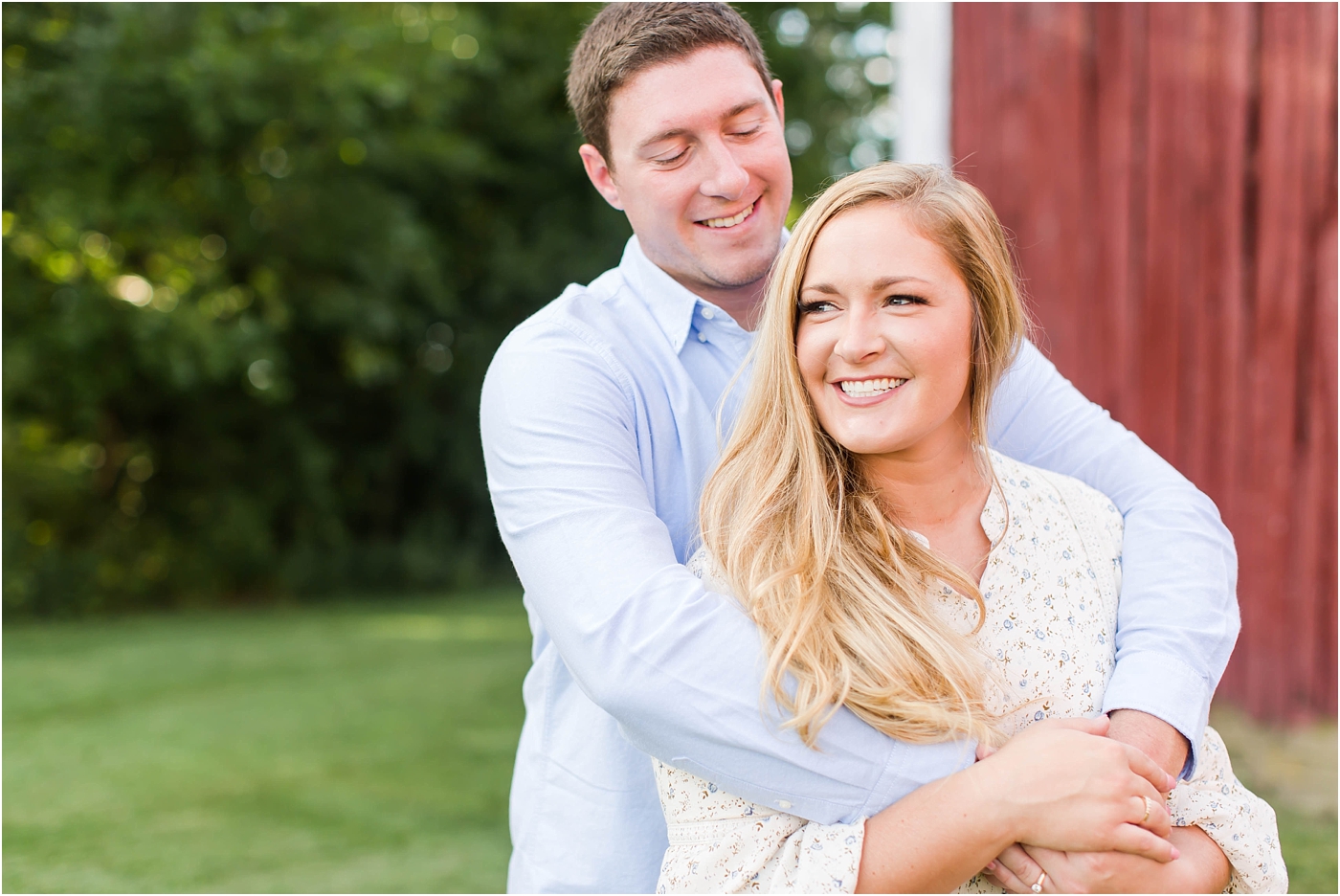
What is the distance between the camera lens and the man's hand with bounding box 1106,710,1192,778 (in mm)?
1619

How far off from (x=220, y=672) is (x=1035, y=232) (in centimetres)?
601

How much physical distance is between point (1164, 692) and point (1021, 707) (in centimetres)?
20

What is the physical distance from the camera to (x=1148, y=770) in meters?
1.54

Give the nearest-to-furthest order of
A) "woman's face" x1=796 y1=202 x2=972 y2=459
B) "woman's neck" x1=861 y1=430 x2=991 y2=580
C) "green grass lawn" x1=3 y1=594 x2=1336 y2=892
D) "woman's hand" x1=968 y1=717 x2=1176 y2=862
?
"woman's hand" x1=968 y1=717 x2=1176 y2=862
"woman's face" x1=796 y1=202 x2=972 y2=459
"woman's neck" x1=861 y1=430 x2=991 y2=580
"green grass lawn" x1=3 y1=594 x2=1336 y2=892

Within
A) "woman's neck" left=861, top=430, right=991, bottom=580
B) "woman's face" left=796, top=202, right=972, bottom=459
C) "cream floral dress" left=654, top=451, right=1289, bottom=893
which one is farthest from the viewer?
"woman's neck" left=861, top=430, right=991, bottom=580

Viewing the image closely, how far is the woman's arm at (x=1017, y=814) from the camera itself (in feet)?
4.82

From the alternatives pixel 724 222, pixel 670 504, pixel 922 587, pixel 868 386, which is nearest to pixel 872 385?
pixel 868 386

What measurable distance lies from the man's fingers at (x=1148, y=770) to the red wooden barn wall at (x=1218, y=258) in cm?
338

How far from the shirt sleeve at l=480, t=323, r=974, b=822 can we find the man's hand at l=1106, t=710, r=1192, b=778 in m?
0.24

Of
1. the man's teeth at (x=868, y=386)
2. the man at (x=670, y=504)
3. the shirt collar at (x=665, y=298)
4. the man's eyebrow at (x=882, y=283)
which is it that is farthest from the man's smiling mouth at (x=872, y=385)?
the shirt collar at (x=665, y=298)

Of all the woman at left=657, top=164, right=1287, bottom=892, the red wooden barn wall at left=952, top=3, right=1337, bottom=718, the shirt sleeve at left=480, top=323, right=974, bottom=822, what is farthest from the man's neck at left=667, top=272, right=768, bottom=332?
the red wooden barn wall at left=952, top=3, right=1337, bottom=718

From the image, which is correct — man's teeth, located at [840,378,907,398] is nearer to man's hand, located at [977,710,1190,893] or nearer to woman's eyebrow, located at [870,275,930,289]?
woman's eyebrow, located at [870,275,930,289]

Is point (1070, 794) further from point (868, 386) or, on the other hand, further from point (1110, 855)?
point (868, 386)

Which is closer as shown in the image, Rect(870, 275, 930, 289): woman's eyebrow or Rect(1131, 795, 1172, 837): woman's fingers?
Rect(1131, 795, 1172, 837): woman's fingers
